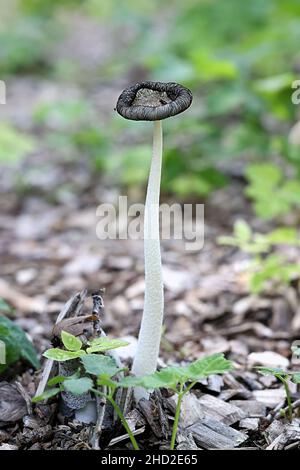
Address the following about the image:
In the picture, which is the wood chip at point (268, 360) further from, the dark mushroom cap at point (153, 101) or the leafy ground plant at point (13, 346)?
the dark mushroom cap at point (153, 101)

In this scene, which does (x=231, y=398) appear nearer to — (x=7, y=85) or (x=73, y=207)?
(x=73, y=207)

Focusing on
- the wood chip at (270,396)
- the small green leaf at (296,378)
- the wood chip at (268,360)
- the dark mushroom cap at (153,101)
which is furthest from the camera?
the wood chip at (268,360)

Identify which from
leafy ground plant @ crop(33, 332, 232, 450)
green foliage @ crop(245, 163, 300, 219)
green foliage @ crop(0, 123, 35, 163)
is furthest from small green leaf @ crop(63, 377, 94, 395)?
green foliage @ crop(0, 123, 35, 163)

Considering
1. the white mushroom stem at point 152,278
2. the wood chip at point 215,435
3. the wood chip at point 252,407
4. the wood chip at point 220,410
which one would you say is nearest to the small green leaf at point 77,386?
the white mushroom stem at point 152,278

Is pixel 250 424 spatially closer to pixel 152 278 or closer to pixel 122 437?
pixel 122 437

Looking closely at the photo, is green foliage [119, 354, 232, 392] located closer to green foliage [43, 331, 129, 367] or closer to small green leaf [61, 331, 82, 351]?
green foliage [43, 331, 129, 367]

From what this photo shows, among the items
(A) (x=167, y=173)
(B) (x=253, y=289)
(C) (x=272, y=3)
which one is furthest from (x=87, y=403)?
(C) (x=272, y=3)
